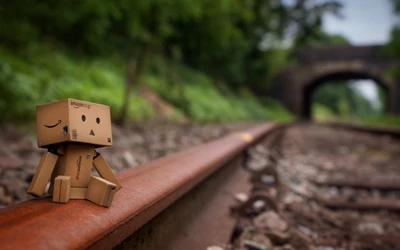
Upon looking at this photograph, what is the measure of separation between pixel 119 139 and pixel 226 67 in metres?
18.7

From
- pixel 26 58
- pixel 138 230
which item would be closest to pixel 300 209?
pixel 138 230

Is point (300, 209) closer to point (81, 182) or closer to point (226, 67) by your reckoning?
point (81, 182)

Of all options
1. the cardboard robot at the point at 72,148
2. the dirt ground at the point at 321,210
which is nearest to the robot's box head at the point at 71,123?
the cardboard robot at the point at 72,148

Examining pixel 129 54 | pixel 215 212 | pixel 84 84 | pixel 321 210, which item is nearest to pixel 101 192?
pixel 215 212

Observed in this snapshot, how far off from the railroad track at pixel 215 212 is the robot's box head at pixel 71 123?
0.55 ft

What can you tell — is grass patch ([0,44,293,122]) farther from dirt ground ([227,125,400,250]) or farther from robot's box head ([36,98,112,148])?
robot's box head ([36,98,112,148])

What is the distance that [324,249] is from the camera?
2133 mm

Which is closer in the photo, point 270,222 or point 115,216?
point 115,216

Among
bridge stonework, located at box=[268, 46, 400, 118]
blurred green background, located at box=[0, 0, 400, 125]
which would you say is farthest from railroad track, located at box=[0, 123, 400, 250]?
bridge stonework, located at box=[268, 46, 400, 118]

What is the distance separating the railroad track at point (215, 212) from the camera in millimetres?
896

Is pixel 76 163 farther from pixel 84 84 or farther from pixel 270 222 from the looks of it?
pixel 84 84

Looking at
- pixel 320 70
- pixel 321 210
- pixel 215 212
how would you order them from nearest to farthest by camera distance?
pixel 215 212
pixel 321 210
pixel 320 70

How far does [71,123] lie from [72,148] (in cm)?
10

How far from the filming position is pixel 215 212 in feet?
7.12
